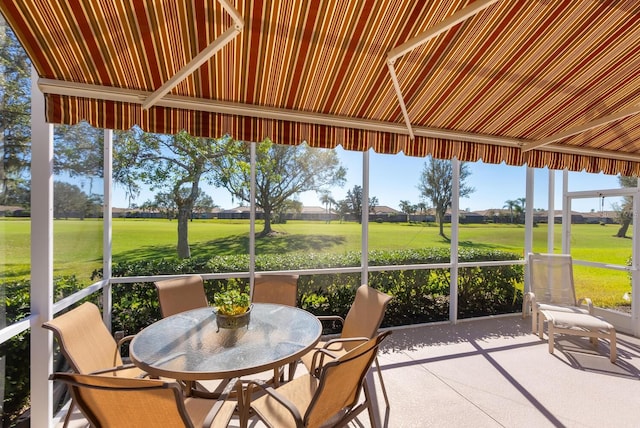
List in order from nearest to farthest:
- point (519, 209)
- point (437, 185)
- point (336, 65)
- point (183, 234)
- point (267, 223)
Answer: point (336, 65) → point (183, 234) → point (267, 223) → point (437, 185) → point (519, 209)

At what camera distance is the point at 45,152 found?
2438 millimetres

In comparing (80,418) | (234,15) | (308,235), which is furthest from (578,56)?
(80,418)

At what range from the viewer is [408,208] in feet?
21.0

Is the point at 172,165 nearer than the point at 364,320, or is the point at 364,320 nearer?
the point at 364,320

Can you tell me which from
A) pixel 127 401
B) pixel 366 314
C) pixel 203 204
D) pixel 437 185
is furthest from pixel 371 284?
pixel 127 401

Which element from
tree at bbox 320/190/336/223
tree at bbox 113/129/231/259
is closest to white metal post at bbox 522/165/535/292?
tree at bbox 320/190/336/223

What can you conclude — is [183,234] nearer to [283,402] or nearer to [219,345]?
[219,345]

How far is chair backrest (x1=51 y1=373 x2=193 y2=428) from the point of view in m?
1.49

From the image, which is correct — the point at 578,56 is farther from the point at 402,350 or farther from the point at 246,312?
the point at 402,350

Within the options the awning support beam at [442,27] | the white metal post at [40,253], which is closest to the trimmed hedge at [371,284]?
the white metal post at [40,253]

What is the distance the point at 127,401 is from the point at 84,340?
1.31m

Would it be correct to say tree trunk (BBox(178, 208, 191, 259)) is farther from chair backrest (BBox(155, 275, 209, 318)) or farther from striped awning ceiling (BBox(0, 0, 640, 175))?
striped awning ceiling (BBox(0, 0, 640, 175))

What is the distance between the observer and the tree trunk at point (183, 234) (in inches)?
199

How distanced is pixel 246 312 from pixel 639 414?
425cm
